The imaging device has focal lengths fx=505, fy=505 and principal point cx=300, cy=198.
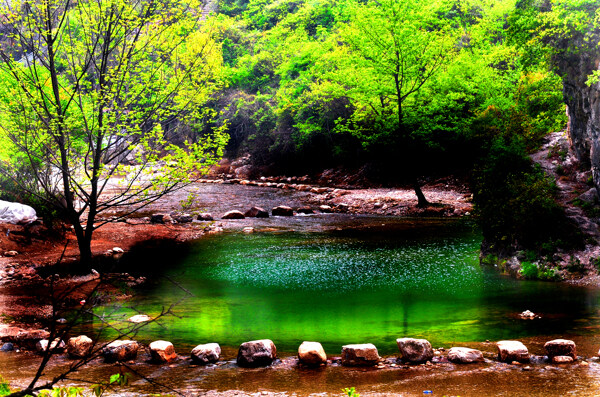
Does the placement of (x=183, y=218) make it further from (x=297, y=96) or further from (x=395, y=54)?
(x=297, y=96)

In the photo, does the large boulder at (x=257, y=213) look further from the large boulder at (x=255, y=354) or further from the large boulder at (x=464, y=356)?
the large boulder at (x=464, y=356)

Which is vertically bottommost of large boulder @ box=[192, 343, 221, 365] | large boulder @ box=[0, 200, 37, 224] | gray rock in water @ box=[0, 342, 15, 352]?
gray rock in water @ box=[0, 342, 15, 352]

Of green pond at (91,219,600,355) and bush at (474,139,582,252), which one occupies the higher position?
bush at (474,139,582,252)

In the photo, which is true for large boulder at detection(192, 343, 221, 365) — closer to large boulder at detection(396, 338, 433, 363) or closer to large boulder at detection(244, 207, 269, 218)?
large boulder at detection(396, 338, 433, 363)

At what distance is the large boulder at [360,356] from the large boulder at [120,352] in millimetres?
3401

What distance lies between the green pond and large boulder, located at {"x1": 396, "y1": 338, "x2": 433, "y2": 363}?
59 cm

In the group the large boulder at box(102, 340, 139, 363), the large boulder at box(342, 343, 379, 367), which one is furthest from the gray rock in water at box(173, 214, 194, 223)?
the large boulder at box(342, 343, 379, 367)

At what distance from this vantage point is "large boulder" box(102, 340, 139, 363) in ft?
26.3

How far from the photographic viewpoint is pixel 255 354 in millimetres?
7840

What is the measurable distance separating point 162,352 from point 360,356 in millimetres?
3118

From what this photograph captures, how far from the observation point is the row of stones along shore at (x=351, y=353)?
7.64 metres

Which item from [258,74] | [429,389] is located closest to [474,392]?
[429,389]

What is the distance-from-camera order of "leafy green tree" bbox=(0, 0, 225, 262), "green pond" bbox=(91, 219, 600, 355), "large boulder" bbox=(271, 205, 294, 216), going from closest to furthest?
1. "green pond" bbox=(91, 219, 600, 355)
2. "leafy green tree" bbox=(0, 0, 225, 262)
3. "large boulder" bbox=(271, 205, 294, 216)

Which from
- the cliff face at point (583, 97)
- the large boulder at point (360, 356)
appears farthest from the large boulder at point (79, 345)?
the cliff face at point (583, 97)
